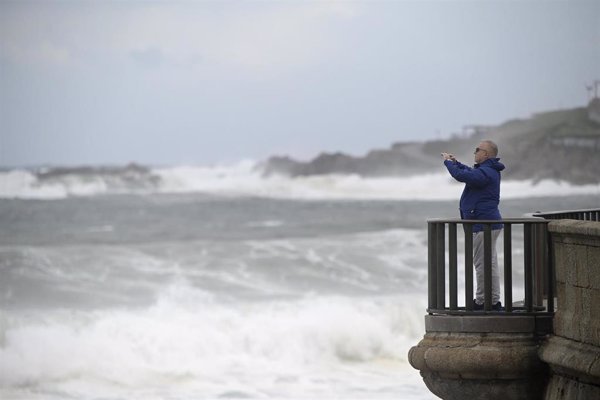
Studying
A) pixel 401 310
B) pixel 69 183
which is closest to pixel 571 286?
pixel 401 310

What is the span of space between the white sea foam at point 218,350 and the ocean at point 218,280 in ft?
0.18

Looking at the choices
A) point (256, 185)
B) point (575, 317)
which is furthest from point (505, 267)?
point (256, 185)

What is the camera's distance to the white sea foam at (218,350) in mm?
25109

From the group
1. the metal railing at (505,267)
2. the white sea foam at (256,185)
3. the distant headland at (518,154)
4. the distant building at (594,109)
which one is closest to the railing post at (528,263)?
the metal railing at (505,267)

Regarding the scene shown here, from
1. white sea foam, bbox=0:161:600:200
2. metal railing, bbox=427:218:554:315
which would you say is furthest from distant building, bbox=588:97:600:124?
metal railing, bbox=427:218:554:315

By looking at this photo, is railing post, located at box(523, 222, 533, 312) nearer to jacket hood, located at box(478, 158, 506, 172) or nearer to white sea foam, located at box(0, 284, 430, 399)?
jacket hood, located at box(478, 158, 506, 172)

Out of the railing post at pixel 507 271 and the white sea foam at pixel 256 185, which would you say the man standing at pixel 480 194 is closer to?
the railing post at pixel 507 271

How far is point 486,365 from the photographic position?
953 cm

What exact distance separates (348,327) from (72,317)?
5670 millimetres

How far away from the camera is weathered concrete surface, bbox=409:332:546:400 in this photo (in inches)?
376

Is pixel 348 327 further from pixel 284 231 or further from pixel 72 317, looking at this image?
pixel 284 231

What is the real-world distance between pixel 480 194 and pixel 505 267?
0.62 meters

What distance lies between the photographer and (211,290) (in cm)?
3762

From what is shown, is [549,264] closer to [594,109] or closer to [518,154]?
[594,109]
